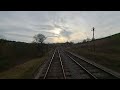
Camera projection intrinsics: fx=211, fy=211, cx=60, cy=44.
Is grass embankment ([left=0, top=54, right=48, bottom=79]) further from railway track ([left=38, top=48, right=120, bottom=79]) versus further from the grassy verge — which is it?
the grassy verge

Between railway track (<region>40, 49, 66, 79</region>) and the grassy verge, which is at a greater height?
the grassy verge

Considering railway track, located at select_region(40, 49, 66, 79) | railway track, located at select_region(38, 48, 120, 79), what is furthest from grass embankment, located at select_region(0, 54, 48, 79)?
railway track, located at select_region(40, 49, 66, 79)

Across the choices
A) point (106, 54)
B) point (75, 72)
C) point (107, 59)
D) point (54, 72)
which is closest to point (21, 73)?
point (54, 72)

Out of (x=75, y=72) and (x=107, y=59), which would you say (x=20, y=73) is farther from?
(x=107, y=59)

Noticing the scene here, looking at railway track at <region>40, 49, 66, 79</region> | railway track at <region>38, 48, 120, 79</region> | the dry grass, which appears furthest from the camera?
the dry grass

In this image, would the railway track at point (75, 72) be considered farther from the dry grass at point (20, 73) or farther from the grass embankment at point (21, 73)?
the dry grass at point (20, 73)

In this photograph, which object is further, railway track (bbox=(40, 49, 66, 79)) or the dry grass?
the dry grass

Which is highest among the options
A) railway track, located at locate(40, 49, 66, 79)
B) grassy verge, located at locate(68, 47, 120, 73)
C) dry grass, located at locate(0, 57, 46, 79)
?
grassy verge, located at locate(68, 47, 120, 73)

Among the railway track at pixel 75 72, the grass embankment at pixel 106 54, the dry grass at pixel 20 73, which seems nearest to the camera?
the railway track at pixel 75 72

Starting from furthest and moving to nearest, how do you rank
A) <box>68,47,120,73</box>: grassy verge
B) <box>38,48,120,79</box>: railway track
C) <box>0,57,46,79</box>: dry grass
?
<box>68,47,120,73</box>: grassy verge
<box>0,57,46,79</box>: dry grass
<box>38,48,120,79</box>: railway track

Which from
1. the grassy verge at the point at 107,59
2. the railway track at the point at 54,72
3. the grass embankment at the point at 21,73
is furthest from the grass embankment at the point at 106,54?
the grass embankment at the point at 21,73
